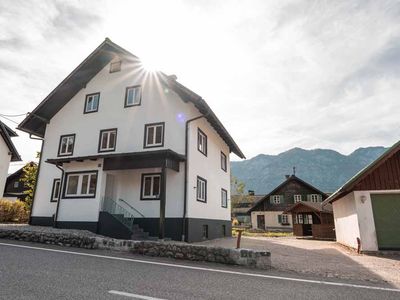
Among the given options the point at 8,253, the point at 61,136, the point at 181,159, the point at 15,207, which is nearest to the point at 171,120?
the point at 181,159

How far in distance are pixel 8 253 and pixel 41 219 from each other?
1010 centimetres

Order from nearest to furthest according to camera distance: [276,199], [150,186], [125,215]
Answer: [125,215]
[150,186]
[276,199]

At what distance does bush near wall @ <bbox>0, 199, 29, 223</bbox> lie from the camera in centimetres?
2123

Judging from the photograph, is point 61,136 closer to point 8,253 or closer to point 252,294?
point 8,253

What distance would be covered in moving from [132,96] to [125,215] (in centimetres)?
754

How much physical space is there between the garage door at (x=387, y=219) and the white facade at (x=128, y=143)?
899cm

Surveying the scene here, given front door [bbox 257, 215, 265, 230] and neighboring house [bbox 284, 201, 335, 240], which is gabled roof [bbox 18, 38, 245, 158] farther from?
front door [bbox 257, 215, 265, 230]

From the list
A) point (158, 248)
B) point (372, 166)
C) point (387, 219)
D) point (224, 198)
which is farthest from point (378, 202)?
point (224, 198)

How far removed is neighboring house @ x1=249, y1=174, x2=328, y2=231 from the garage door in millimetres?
31973

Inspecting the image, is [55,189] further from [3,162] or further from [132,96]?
[3,162]

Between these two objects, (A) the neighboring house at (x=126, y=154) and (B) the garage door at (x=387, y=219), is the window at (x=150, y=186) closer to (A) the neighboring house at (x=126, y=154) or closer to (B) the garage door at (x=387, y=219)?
(A) the neighboring house at (x=126, y=154)

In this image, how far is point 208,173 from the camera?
1864 centimetres

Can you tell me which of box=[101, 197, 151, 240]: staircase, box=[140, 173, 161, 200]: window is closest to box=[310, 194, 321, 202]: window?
box=[140, 173, 161, 200]: window

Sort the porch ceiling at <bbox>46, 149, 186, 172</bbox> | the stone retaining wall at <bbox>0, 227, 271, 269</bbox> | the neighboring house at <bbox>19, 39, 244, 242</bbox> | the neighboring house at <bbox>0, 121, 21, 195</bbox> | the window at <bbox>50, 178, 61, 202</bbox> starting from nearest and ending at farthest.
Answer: the stone retaining wall at <bbox>0, 227, 271, 269</bbox>, the porch ceiling at <bbox>46, 149, 186, 172</bbox>, the neighboring house at <bbox>19, 39, 244, 242</bbox>, the window at <bbox>50, 178, 61, 202</bbox>, the neighboring house at <bbox>0, 121, 21, 195</bbox>
